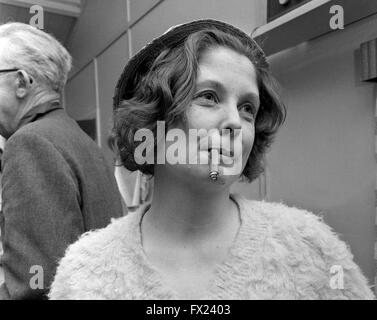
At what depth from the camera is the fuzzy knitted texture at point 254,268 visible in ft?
1.80

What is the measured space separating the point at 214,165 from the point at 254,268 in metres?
0.17

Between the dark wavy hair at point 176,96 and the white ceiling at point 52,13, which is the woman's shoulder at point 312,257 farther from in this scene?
the white ceiling at point 52,13

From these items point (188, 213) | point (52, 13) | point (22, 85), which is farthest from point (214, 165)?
point (52, 13)

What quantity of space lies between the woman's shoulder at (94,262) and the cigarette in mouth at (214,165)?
180 millimetres

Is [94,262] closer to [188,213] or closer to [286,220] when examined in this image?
[188,213]

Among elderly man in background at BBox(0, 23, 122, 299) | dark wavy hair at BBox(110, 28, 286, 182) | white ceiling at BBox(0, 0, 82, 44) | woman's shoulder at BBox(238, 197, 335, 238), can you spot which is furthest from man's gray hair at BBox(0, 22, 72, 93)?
white ceiling at BBox(0, 0, 82, 44)

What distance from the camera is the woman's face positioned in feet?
1.75

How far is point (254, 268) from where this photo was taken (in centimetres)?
56

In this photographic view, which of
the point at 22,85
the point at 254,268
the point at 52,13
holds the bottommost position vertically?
the point at 254,268

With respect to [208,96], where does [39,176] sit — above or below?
below

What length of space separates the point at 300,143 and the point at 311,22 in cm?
35

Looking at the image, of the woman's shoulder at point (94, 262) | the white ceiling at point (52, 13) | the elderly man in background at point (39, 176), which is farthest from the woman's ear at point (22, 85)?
the white ceiling at point (52, 13)

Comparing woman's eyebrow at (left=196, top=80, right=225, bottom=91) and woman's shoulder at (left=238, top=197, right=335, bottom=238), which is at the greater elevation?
woman's eyebrow at (left=196, top=80, right=225, bottom=91)

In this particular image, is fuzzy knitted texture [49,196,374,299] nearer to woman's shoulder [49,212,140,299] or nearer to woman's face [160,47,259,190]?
woman's shoulder [49,212,140,299]
